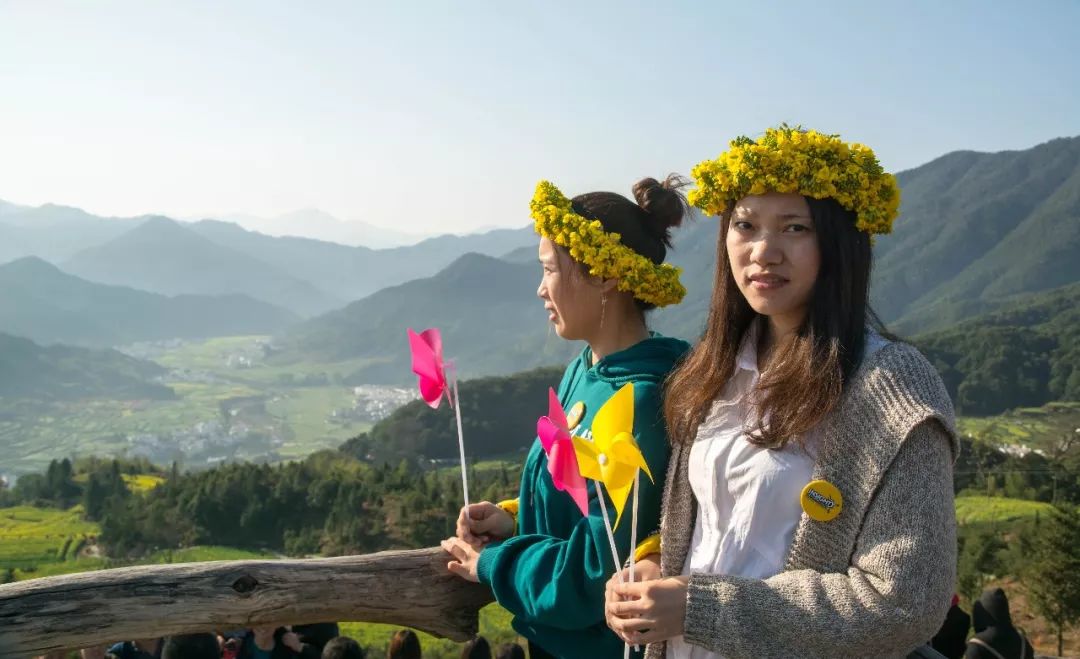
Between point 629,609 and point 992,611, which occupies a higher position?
point 629,609

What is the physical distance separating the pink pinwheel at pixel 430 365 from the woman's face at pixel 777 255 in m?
1.18

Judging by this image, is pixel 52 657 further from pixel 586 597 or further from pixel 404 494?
pixel 404 494

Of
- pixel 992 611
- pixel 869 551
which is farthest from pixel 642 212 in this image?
pixel 992 611

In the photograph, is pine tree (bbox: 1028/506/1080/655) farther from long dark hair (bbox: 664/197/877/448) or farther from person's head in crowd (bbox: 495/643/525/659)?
long dark hair (bbox: 664/197/877/448)

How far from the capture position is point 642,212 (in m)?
3.26

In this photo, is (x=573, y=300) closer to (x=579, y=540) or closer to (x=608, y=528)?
(x=579, y=540)

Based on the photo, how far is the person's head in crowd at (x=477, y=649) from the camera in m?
4.91

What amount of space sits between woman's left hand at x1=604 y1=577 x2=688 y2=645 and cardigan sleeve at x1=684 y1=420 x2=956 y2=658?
7 centimetres

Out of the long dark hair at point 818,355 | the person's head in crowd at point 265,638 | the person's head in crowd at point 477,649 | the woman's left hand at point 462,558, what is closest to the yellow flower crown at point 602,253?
the long dark hair at point 818,355

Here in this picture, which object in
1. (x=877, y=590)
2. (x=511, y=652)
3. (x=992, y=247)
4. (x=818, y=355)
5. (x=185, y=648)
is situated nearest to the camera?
(x=877, y=590)

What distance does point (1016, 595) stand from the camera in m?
27.7

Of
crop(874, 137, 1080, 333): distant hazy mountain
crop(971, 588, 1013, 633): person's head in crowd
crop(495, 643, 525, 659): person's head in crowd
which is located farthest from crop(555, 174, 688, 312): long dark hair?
crop(874, 137, 1080, 333): distant hazy mountain

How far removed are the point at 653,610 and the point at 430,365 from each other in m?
1.31

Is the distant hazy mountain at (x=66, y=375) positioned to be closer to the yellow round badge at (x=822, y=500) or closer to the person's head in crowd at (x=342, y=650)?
the person's head in crowd at (x=342, y=650)
